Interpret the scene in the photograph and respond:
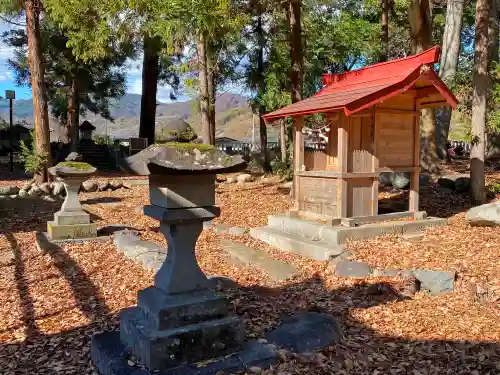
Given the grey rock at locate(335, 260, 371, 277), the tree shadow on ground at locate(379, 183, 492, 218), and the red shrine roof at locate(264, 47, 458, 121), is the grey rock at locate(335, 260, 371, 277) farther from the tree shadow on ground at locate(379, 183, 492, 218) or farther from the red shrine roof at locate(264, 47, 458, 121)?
the tree shadow on ground at locate(379, 183, 492, 218)

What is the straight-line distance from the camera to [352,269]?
643 centimetres

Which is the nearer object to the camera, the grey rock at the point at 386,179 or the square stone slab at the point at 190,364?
the square stone slab at the point at 190,364

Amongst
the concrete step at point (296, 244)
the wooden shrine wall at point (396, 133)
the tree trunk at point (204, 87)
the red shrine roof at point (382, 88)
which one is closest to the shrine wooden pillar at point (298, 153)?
the red shrine roof at point (382, 88)

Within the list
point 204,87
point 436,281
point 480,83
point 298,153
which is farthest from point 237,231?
point 480,83

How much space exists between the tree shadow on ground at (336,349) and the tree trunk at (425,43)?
9078mm

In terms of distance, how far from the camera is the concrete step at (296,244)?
23.9 ft

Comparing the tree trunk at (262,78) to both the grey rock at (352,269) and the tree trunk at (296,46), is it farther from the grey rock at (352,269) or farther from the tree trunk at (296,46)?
the grey rock at (352,269)

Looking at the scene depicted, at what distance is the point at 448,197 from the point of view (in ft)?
35.9

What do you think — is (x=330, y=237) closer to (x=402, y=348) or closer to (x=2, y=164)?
(x=402, y=348)

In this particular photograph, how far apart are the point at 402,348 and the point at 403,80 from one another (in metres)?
4.95

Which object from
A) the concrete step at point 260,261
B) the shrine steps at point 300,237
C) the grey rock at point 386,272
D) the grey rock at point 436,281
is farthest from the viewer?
the shrine steps at point 300,237

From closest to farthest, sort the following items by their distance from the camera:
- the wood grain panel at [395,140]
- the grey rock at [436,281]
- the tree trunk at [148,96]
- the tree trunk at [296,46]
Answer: the grey rock at [436,281]
the wood grain panel at [395,140]
the tree trunk at [296,46]
the tree trunk at [148,96]

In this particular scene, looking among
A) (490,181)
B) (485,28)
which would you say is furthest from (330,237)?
(490,181)

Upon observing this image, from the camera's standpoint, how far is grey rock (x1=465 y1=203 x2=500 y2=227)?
785 centimetres
